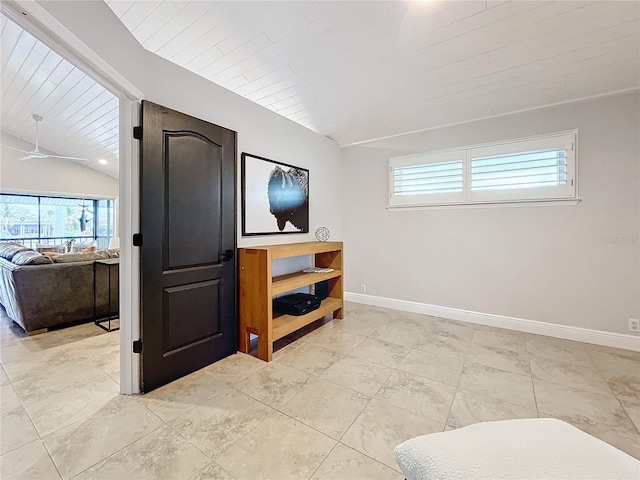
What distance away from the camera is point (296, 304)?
2863 millimetres

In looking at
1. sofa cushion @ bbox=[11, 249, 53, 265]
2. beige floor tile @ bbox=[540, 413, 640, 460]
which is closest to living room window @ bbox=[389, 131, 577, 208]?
beige floor tile @ bbox=[540, 413, 640, 460]

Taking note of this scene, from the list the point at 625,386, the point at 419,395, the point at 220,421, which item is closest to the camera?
the point at 220,421

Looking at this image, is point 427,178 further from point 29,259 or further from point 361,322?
point 29,259

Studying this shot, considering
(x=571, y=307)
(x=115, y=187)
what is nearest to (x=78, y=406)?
(x=571, y=307)

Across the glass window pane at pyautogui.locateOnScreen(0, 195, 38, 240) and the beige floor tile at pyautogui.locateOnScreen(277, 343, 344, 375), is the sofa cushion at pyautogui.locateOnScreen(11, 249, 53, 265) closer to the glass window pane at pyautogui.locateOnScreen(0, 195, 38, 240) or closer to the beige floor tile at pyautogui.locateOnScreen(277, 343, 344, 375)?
the beige floor tile at pyautogui.locateOnScreen(277, 343, 344, 375)

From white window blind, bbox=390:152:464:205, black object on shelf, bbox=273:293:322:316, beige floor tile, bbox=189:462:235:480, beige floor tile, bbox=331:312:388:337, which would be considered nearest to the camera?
beige floor tile, bbox=189:462:235:480

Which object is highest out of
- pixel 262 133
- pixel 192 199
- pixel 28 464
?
pixel 262 133

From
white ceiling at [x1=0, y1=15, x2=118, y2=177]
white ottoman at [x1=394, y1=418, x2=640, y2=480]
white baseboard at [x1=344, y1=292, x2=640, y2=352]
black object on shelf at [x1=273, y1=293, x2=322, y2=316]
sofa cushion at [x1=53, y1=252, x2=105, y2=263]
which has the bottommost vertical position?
white baseboard at [x1=344, y1=292, x2=640, y2=352]

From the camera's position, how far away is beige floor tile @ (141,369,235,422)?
5.69 feet

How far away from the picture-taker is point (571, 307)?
9.34ft

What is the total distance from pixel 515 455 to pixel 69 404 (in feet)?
8.17

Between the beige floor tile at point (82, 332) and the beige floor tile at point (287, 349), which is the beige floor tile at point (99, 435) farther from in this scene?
the beige floor tile at point (82, 332)

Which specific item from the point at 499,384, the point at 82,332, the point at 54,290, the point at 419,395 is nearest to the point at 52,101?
the point at 54,290

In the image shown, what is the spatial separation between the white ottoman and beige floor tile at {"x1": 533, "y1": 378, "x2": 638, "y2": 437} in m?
1.20
